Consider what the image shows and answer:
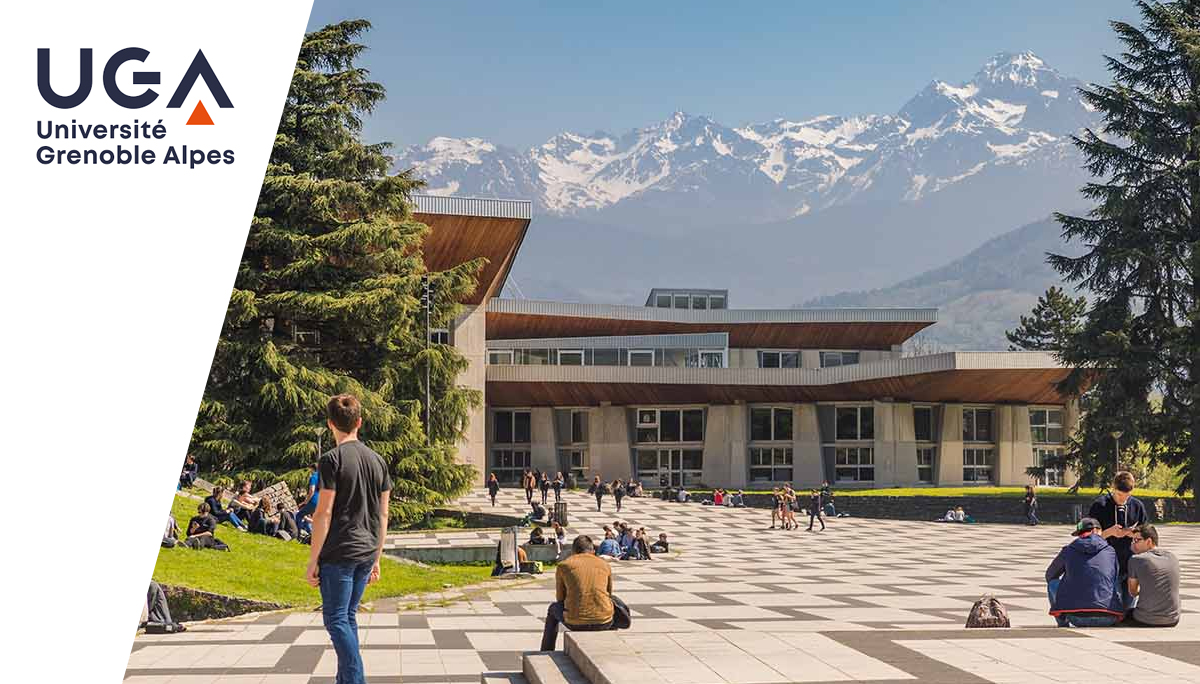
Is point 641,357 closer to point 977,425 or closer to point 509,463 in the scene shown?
point 509,463

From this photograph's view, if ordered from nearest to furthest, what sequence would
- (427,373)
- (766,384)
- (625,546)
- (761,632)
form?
(761,632) → (625,546) → (427,373) → (766,384)

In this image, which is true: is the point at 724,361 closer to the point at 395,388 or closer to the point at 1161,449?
the point at 1161,449

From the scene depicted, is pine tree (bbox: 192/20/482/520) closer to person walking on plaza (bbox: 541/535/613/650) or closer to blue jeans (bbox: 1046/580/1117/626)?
person walking on plaza (bbox: 541/535/613/650)

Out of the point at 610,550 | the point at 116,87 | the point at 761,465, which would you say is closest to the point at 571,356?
the point at 761,465

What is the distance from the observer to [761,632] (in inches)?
354

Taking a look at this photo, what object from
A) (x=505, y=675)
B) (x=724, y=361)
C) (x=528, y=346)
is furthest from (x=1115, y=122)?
(x=505, y=675)

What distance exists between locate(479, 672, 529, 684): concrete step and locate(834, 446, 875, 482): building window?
5411 cm

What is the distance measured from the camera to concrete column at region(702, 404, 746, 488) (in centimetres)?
6169

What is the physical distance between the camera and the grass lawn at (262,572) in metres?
15.5

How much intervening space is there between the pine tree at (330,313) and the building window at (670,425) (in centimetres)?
2916

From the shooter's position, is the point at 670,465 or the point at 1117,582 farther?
the point at 670,465

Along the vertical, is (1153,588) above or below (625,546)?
above

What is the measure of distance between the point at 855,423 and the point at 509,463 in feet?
61.9

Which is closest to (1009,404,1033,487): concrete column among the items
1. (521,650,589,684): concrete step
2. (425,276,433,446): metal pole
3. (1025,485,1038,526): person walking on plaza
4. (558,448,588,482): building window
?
(1025,485,1038,526): person walking on plaza
